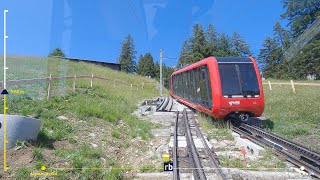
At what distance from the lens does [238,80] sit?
13.1 m

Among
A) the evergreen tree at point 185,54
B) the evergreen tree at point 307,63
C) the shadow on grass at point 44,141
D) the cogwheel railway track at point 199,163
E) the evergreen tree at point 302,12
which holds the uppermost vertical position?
the evergreen tree at point 302,12

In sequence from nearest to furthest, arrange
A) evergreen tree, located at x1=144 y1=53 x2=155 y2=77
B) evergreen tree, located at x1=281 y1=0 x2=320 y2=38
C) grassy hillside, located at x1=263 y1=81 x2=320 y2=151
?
grassy hillside, located at x1=263 y1=81 x2=320 y2=151, evergreen tree, located at x1=281 y1=0 x2=320 y2=38, evergreen tree, located at x1=144 y1=53 x2=155 y2=77

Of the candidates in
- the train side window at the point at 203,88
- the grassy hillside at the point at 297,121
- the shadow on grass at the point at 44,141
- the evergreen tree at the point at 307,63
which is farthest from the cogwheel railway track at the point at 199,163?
the evergreen tree at the point at 307,63

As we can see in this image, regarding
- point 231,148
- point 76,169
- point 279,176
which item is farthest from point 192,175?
point 231,148

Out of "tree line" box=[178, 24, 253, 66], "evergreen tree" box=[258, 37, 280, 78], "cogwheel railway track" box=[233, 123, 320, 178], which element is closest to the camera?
"cogwheel railway track" box=[233, 123, 320, 178]

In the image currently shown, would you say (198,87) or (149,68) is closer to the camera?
(198,87)

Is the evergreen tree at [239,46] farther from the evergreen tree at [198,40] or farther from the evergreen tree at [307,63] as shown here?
the evergreen tree at [307,63]

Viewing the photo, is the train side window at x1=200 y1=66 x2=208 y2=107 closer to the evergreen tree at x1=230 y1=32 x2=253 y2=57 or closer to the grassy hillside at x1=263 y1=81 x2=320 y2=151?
the grassy hillside at x1=263 y1=81 x2=320 y2=151

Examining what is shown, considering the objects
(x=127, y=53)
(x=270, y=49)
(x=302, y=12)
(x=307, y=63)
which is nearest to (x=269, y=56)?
(x=270, y=49)

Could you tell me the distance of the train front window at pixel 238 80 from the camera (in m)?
12.9

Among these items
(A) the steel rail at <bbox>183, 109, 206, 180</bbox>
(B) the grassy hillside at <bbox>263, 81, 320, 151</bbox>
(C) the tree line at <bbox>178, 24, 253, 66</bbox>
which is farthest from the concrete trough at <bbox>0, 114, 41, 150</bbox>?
(C) the tree line at <bbox>178, 24, 253, 66</bbox>

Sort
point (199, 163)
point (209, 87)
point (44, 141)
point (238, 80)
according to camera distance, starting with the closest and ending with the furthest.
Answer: point (199, 163) → point (44, 141) → point (238, 80) → point (209, 87)

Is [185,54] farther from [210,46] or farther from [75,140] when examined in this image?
[75,140]

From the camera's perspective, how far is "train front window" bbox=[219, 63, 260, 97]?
509 inches
